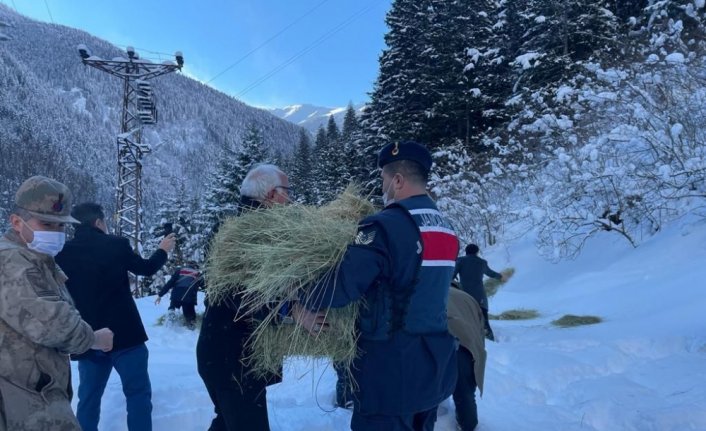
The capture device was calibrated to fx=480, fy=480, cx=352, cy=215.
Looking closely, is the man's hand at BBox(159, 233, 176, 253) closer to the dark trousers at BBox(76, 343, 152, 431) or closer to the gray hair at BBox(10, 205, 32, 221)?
the dark trousers at BBox(76, 343, 152, 431)

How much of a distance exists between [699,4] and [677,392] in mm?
9872

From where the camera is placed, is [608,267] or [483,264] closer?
[483,264]

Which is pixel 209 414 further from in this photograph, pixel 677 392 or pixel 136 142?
pixel 136 142

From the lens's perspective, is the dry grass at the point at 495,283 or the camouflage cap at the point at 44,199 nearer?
the camouflage cap at the point at 44,199

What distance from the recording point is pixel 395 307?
6.72 feet

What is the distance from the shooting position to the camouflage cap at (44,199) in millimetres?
2275

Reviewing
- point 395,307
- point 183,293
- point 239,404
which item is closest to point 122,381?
point 239,404

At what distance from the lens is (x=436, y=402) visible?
221cm

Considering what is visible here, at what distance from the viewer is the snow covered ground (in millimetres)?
3994

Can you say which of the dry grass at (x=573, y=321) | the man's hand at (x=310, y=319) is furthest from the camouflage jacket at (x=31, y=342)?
the dry grass at (x=573, y=321)

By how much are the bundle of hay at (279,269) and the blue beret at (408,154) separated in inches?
14.6

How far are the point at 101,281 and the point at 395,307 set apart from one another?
2.28 meters

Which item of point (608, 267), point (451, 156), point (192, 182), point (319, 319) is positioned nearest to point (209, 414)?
point (319, 319)

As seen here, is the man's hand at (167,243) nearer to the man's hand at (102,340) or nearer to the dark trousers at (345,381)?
the man's hand at (102,340)
